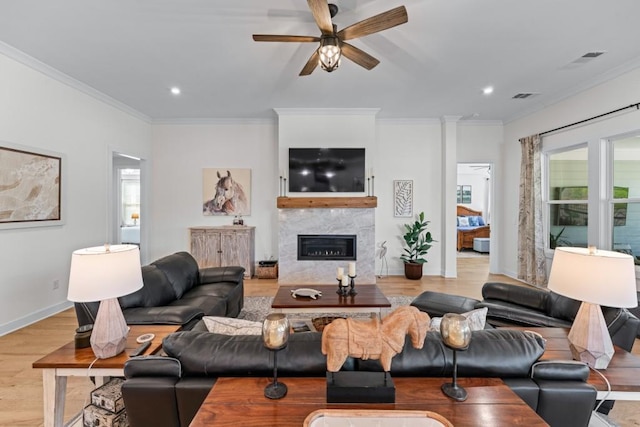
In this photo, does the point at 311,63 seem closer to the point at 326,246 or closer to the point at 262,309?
the point at 262,309

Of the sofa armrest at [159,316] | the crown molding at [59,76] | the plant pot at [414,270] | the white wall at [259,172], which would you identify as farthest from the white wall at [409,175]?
the crown molding at [59,76]

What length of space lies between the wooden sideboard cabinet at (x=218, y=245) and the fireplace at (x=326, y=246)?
1060 mm

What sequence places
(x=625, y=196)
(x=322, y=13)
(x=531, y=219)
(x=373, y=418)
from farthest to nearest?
(x=531, y=219) < (x=625, y=196) < (x=322, y=13) < (x=373, y=418)

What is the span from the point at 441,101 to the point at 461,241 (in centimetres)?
564

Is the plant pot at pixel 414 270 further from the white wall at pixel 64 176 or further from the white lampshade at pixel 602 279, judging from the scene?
the white wall at pixel 64 176

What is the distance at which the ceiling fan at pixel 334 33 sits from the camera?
6.97ft

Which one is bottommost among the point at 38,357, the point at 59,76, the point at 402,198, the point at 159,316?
the point at 38,357

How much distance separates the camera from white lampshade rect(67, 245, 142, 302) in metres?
1.58

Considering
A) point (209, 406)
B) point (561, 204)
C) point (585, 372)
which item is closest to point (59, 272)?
point (209, 406)

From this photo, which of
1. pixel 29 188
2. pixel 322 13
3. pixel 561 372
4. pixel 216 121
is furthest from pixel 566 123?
pixel 29 188

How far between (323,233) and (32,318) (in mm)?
3927

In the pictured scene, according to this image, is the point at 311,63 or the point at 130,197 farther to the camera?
the point at 130,197

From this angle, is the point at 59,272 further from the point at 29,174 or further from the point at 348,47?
the point at 348,47

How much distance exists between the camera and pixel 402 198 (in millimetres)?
5934
